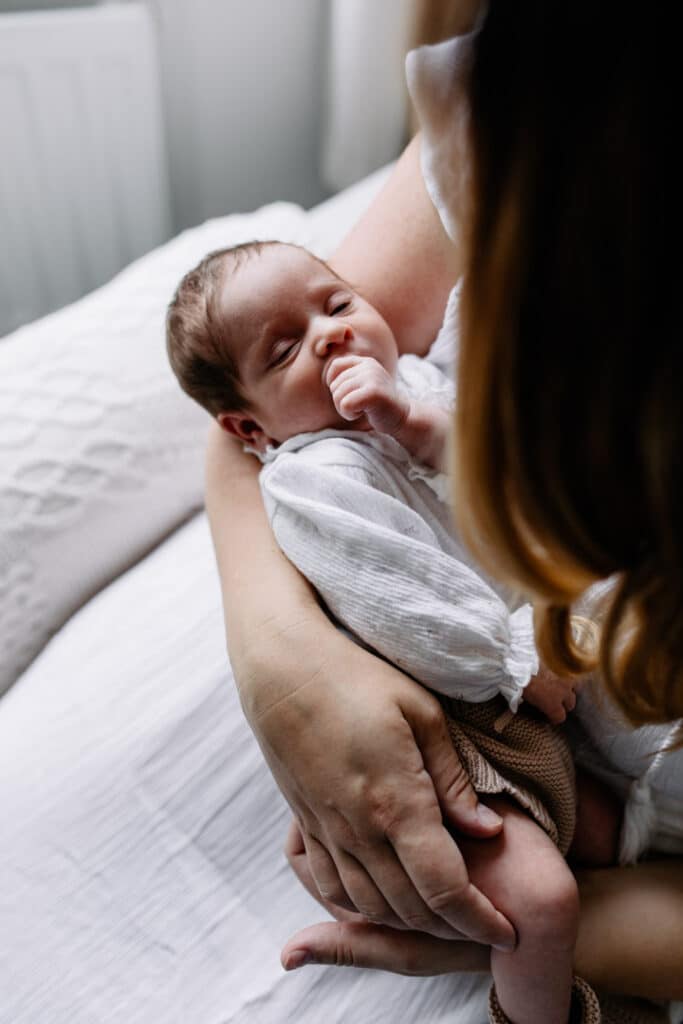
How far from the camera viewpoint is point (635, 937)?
26.2 inches

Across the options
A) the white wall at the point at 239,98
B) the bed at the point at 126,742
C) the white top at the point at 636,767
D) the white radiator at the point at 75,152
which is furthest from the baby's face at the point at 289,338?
the white wall at the point at 239,98

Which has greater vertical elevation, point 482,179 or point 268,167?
point 482,179

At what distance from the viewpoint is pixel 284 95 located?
190 centimetres

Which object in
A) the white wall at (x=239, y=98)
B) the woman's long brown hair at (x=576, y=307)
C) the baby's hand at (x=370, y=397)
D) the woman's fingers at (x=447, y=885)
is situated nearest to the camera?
the woman's long brown hair at (x=576, y=307)

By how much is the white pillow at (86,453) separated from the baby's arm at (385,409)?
33cm

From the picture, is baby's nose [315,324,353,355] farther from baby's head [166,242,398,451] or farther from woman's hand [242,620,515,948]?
woman's hand [242,620,515,948]

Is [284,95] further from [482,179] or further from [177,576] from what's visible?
[482,179]

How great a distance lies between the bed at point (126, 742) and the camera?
698 millimetres

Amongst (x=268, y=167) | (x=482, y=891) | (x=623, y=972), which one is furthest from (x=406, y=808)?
(x=268, y=167)

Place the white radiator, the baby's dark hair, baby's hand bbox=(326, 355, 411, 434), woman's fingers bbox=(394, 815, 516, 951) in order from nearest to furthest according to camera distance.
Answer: woman's fingers bbox=(394, 815, 516, 951) < baby's hand bbox=(326, 355, 411, 434) < the baby's dark hair < the white radiator

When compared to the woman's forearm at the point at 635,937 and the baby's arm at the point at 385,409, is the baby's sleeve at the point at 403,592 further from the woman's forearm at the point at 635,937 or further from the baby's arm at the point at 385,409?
the woman's forearm at the point at 635,937

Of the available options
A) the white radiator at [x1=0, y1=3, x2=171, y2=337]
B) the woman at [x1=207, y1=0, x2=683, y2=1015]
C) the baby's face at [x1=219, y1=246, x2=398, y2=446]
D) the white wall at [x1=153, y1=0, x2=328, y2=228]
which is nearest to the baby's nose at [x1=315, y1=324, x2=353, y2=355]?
the baby's face at [x1=219, y1=246, x2=398, y2=446]

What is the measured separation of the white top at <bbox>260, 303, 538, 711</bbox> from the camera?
633 mm

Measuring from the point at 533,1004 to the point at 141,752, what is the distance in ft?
1.29
